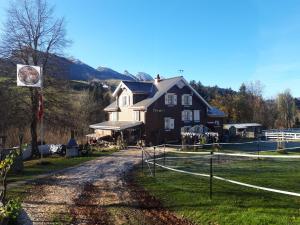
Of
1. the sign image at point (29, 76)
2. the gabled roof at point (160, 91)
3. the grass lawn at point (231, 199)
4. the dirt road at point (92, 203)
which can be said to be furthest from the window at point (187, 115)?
the grass lawn at point (231, 199)

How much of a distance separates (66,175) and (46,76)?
15831mm

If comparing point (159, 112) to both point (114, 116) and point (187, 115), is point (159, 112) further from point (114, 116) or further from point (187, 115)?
point (114, 116)

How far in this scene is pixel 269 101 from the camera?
102 meters

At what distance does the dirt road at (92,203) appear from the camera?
10258 millimetres

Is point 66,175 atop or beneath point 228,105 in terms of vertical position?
beneath

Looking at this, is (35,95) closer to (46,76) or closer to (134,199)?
(46,76)

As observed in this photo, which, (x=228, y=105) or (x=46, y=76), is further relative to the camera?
(x=228, y=105)

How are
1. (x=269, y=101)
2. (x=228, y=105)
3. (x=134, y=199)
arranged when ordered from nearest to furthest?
(x=134, y=199), (x=228, y=105), (x=269, y=101)

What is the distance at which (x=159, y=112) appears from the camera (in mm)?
44656

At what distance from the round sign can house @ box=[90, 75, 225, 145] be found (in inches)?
692

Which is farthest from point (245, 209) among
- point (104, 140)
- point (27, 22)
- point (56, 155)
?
point (104, 140)

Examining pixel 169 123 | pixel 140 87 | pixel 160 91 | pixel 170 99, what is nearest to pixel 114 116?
pixel 140 87

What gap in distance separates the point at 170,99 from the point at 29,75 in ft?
74.6

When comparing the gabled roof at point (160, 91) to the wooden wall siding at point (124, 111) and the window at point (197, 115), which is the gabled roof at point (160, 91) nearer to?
the wooden wall siding at point (124, 111)
